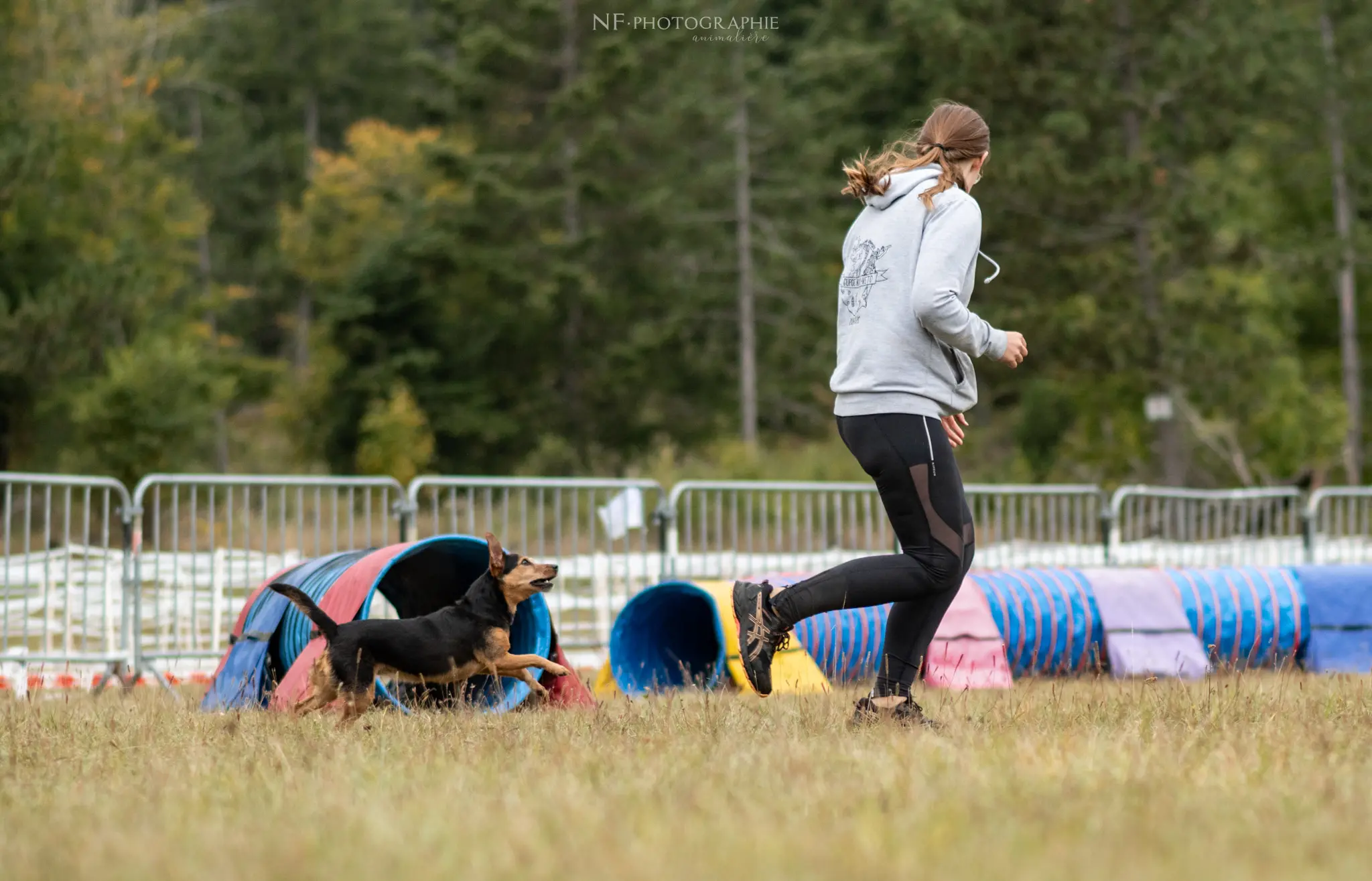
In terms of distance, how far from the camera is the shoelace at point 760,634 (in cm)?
486

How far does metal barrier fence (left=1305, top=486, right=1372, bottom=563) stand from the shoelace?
1051 centimetres

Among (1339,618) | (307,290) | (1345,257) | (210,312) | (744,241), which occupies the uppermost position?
(307,290)

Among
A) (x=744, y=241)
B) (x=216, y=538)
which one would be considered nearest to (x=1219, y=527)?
(x=216, y=538)

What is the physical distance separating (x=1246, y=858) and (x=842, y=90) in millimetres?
30071

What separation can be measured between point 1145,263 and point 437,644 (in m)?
19.7

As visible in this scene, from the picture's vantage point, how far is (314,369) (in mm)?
29469

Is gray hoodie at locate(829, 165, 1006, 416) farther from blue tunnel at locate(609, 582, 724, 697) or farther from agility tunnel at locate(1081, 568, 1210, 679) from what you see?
agility tunnel at locate(1081, 568, 1210, 679)

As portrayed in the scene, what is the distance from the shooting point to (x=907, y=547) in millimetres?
4750

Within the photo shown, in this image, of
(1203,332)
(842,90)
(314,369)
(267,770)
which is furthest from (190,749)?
(842,90)

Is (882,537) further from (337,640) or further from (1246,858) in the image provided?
(1246,858)

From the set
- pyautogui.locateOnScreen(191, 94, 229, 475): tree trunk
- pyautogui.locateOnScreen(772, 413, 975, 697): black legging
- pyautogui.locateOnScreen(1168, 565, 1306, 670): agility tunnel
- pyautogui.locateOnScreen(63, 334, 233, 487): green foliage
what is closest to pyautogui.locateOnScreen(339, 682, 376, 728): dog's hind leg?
pyautogui.locateOnScreen(772, 413, 975, 697): black legging

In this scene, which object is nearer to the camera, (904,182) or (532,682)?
(904,182)

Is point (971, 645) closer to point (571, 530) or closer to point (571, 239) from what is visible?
point (571, 530)

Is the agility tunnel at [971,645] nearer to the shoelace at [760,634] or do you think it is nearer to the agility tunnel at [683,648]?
the agility tunnel at [683,648]
